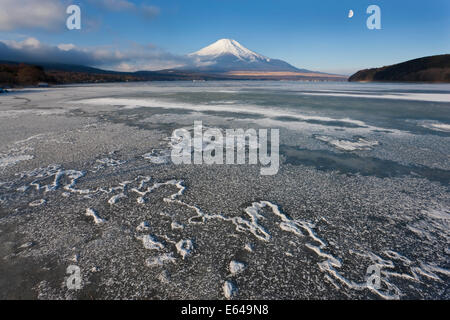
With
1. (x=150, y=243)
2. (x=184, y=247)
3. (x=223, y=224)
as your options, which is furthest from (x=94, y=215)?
(x=223, y=224)

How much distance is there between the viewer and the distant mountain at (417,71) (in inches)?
2253

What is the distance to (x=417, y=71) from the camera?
213 feet

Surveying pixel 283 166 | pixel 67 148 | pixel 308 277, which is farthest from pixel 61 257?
pixel 67 148

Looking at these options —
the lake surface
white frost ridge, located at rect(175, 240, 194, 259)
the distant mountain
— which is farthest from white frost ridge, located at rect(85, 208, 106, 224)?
the distant mountain

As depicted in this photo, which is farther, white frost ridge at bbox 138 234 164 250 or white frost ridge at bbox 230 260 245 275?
white frost ridge at bbox 138 234 164 250

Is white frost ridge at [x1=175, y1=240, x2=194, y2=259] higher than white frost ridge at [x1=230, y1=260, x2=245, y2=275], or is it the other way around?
white frost ridge at [x1=175, y1=240, x2=194, y2=259]

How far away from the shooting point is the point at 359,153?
4301 millimetres

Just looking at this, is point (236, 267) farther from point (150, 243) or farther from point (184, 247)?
point (150, 243)

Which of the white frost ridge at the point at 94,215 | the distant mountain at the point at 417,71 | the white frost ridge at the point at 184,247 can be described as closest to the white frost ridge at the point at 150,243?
the white frost ridge at the point at 184,247

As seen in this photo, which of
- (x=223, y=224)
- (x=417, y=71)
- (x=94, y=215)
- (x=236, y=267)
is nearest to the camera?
(x=236, y=267)

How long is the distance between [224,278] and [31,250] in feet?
5.25

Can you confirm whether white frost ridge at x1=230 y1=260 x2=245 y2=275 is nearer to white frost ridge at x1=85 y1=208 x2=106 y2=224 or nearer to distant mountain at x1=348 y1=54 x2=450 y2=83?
white frost ridge at x1=85 y1=208 x2=106 y2=224

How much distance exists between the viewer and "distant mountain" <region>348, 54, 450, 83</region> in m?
57.2
